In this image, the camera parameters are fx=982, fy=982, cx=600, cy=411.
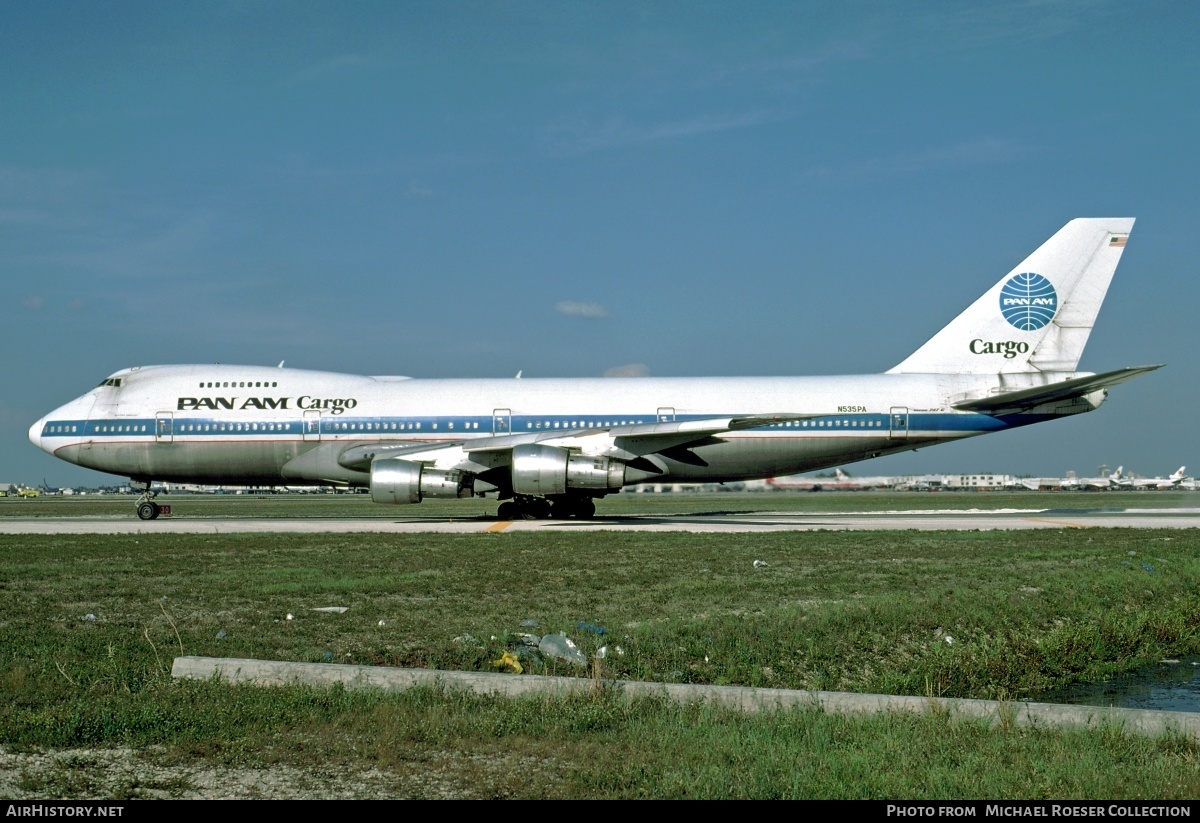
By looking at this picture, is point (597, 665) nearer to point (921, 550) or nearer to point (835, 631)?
point (835, 631)

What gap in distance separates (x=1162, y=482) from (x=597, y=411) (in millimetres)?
120773

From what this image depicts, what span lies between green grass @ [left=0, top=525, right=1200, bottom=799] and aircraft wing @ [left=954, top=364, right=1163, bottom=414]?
325 inches

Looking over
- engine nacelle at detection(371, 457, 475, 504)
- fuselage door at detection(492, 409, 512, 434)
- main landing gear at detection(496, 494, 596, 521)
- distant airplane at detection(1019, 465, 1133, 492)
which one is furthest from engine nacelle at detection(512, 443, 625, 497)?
distant airplane at detection(1019, 465, 1133, 492)

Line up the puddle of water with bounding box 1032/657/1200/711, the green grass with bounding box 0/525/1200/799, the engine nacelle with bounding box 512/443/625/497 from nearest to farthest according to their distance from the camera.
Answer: the green grass with bounding box 0/525/1200/799 → the puddle of water with bounding box 1032/657/1200/711 → the engine nacelle with bounding box 512/443/625/497

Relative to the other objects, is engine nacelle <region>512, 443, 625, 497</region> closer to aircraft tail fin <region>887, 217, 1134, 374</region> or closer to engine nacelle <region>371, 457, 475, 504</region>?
engine nacelle <region>371, 457, 475, 504</region>

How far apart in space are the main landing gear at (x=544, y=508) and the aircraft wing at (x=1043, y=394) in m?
11.0

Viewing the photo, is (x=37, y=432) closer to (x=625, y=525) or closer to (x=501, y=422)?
(x=501, y=422)

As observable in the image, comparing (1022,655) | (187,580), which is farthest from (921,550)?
(187,580)

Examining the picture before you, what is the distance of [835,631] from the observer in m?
9.32

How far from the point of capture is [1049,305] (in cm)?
2933

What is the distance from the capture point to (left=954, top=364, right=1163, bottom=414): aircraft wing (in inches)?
991

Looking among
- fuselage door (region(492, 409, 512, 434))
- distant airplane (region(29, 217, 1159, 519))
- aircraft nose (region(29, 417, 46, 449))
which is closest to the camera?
distant airplane (region(29, 217, 1159, 519))

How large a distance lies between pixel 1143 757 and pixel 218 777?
4691mm

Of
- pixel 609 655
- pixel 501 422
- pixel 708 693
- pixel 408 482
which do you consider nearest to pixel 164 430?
pixel 408 482
